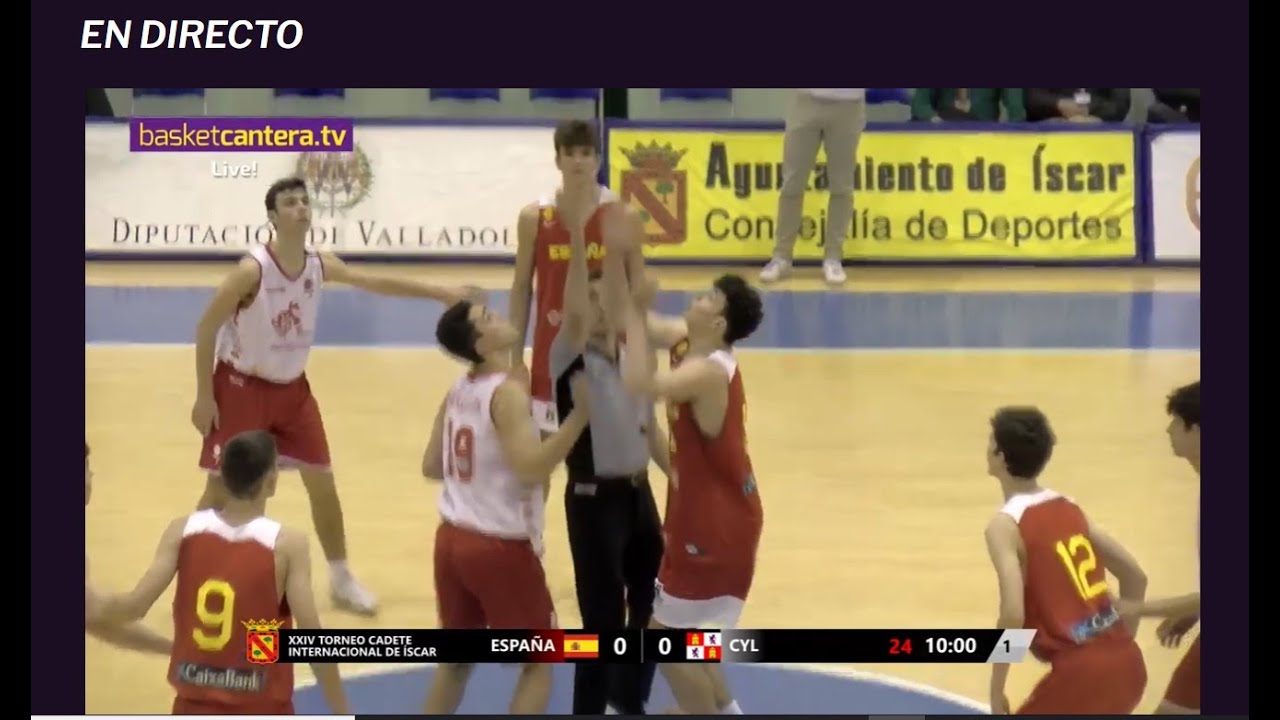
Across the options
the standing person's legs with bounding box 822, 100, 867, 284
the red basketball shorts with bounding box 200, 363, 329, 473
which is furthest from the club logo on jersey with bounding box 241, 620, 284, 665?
the standing person's legs with bounding box 822, 100, 867, 284

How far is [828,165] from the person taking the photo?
1348 cm

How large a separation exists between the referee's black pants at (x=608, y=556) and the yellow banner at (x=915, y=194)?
8.40 meters

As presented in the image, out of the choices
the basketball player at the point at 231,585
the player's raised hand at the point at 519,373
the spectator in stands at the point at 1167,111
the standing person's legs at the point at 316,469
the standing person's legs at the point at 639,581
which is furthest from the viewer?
the spectator in stands at the point at 1167,111

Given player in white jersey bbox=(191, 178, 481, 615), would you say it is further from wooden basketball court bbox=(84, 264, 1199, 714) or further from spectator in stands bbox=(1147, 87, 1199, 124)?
spectator in stands bbox=(1147, 87, 1199, 124)

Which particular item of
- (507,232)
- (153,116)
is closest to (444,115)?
(507,232)

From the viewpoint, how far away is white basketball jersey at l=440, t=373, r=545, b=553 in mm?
5602

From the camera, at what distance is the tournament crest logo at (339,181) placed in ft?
44.2

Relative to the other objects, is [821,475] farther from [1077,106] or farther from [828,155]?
[1077,106]

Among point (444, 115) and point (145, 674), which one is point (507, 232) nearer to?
point (444, 115)

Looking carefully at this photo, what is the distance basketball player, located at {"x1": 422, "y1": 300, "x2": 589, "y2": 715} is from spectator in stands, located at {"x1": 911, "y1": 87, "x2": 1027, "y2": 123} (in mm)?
9780

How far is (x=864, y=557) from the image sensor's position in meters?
8.05

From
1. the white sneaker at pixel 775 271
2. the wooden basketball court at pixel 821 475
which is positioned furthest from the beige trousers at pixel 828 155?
the wooden basketball court at pixel 821 475

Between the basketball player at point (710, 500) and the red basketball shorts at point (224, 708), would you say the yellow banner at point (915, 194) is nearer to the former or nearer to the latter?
the basketball player at point (710, 500)

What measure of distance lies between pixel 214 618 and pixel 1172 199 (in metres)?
11.6
